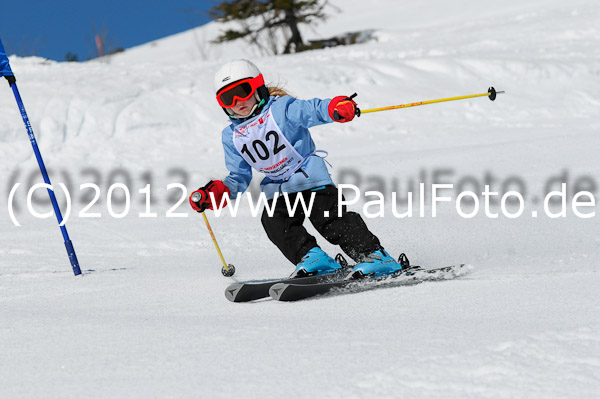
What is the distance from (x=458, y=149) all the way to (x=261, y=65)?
218 inches

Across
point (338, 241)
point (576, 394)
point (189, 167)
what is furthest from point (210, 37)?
point (576, 394)

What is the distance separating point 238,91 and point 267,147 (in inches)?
13.6

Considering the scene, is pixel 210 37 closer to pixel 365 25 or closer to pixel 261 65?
pixel 365 25

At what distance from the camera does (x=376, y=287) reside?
344cm

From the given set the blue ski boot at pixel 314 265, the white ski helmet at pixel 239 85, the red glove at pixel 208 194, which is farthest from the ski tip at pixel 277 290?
the white ski helmet at pixel 239 85

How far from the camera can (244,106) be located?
372 centimetres

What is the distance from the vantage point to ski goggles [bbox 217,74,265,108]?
3668mm

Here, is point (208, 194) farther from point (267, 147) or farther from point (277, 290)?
point (277, 290)

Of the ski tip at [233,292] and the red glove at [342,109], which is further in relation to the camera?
the red glove at [342,109]

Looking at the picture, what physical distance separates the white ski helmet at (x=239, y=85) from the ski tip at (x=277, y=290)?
1022 millimetres

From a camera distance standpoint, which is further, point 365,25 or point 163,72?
point 365,25

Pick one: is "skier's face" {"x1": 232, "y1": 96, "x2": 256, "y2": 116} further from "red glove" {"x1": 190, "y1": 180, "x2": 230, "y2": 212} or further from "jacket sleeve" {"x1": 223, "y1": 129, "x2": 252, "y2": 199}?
"red glove" {"x1": 190, "y1": 180, "x2": 230, "y2": 212}

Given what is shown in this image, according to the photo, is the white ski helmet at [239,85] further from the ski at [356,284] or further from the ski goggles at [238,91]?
the ski at [356,284]

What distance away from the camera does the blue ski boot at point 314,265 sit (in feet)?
12.0
